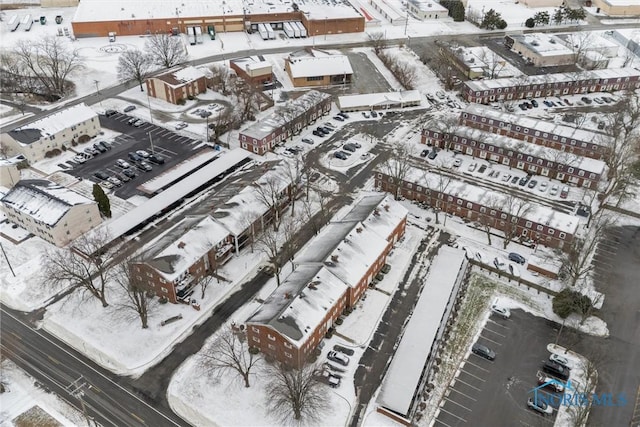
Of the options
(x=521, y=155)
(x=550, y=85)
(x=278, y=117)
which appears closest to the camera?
(x=521, y=155)

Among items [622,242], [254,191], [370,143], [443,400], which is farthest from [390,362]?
[370,143]

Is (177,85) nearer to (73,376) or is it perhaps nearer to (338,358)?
(73,376)

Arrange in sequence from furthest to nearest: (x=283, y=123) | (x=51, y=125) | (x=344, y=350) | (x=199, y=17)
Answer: (x=199, y=17), (x=283, y=123), (x=51, y=125), (x=344, y=350)

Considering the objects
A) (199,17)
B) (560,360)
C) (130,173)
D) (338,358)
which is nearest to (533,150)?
(560,360)

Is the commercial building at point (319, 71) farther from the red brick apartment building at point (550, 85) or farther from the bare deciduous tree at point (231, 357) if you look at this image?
the bare deciduous tree at point (231, 357)

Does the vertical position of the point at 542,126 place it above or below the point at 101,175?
above

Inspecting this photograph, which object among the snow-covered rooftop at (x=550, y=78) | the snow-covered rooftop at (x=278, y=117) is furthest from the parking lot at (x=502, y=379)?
the snow-covered rooftop at (x=550, y=78)

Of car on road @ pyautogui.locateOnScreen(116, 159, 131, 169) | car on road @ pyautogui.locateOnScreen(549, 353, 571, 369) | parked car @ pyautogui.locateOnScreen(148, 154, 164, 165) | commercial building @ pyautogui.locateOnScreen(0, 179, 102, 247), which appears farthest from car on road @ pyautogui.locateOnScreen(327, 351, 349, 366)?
car on road @ pyautogui.locateOnScreen(116, 159, 131, 169)
